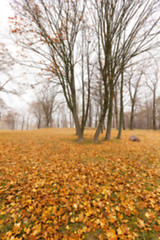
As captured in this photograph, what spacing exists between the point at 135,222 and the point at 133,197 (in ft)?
2.51

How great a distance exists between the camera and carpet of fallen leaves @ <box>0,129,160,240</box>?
2.20 metres

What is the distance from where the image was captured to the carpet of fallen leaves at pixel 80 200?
7.22 ft

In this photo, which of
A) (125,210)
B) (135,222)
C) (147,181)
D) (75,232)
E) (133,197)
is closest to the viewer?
(75,232)

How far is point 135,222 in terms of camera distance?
235 cm

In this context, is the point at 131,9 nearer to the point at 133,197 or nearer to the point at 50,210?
the point at 133,197

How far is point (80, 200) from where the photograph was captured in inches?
117

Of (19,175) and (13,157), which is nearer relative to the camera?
(19,175)

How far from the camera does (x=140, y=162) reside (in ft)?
16.9

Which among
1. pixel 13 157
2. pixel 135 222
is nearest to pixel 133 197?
pixel 135 222

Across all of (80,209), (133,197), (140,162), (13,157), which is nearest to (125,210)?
(133,197)

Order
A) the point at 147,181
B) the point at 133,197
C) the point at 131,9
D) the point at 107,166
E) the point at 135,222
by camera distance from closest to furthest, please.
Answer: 1. the point at 135,222
2. the point at 133,197
3. the point at 147,181
4. the point at 107,166
5. the point at 131,9

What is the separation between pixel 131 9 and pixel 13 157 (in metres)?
11.6

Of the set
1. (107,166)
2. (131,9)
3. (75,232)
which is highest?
(131,9)

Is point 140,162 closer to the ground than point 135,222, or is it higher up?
higher up
